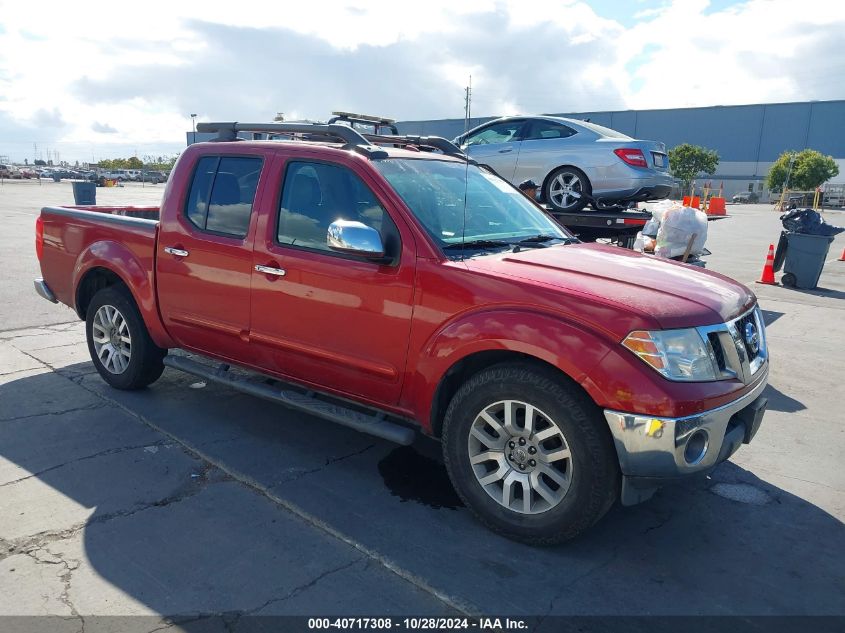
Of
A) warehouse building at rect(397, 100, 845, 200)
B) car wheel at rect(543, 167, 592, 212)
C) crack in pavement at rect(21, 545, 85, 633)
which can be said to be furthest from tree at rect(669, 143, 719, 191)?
crack in pavement at rect(21, 545, 85, 633)

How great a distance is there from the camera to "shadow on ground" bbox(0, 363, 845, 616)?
287 centimetres

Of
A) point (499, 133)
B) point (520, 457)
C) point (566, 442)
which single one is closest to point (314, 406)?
point (520, 457)

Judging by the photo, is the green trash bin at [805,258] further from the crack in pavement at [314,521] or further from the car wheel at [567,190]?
the crack in pavement at [314,521]

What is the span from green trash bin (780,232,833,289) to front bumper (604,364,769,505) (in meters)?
10.3

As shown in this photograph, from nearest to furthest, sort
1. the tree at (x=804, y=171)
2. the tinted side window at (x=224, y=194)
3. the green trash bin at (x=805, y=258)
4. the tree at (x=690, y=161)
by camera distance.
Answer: the tinted side window at (x=224, y=194) → the green trash bin at (x=805, y=258) → the tree at (x=804, y=171) → the tree at (x=690, y=161)

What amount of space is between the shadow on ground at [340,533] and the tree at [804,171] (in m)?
70.4

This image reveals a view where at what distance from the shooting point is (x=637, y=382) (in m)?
2.87

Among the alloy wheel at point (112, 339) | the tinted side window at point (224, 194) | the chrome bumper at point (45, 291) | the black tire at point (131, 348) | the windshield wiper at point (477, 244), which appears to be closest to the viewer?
the windshield wiper at point (477, 244)

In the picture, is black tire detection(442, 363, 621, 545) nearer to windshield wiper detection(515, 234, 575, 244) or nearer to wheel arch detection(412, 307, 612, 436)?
wheel arch detection(412, 307, 612, 436)

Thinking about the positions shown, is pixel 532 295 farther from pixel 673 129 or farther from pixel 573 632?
pixel 673 129

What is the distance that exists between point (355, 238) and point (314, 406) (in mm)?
1111

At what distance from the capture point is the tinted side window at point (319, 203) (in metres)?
3.81

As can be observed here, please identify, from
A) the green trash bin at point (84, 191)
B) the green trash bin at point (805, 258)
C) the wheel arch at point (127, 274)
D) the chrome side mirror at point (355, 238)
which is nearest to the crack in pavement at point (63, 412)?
the wheel arch at point (127, 274)

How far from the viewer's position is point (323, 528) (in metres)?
3.36
